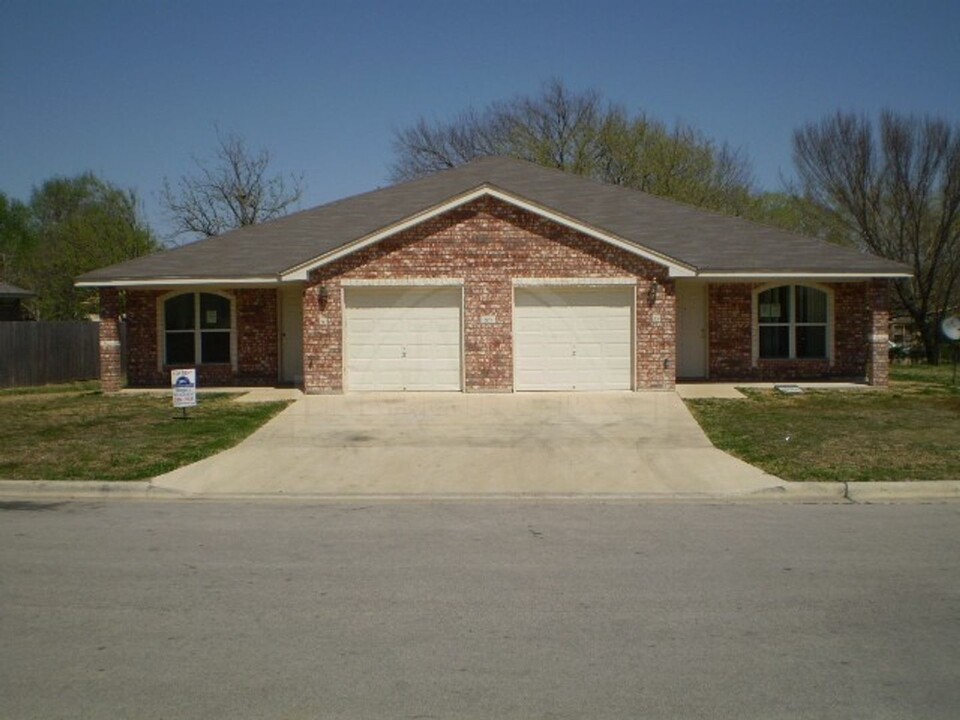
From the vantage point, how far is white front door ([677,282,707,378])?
2295cm

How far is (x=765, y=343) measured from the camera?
22.9m

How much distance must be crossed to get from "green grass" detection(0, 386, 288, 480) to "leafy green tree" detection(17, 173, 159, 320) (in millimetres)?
20909

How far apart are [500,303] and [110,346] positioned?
9.21 metres

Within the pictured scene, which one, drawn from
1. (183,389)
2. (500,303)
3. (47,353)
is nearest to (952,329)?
(500,303)

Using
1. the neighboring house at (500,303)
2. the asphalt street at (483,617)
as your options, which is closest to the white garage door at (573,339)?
the neighboring house at (500,303)

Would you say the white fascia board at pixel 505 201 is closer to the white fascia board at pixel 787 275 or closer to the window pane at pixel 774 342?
the white fascia board at pixel 787 275

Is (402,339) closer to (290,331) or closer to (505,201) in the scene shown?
(505,201)

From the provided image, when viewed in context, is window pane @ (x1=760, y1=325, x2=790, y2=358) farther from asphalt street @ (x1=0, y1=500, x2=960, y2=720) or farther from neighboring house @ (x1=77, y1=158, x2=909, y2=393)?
asphalt street @ (x1=0, y1=500, x2=960, y2=720)

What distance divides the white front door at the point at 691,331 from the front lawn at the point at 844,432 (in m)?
2.74

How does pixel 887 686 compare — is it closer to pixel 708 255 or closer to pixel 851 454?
pixel 851 454

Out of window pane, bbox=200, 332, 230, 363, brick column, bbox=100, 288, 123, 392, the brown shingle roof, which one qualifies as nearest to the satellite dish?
the brown shingle roof

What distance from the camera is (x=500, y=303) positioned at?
20016 millimetres

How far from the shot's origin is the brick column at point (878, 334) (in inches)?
840

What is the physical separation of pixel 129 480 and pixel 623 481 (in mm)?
6312
